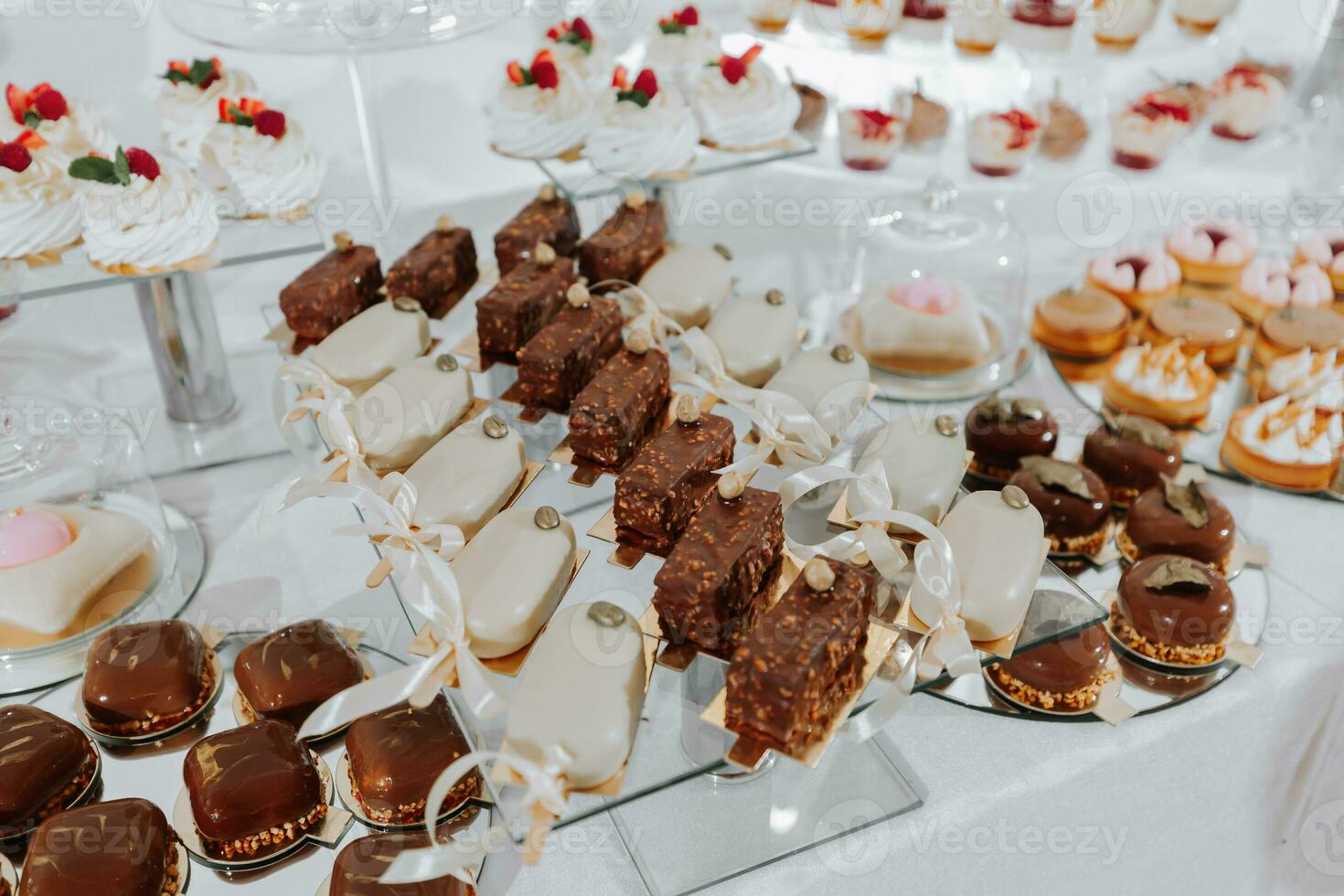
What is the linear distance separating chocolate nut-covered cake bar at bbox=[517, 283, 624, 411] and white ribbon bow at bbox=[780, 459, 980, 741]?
420mm

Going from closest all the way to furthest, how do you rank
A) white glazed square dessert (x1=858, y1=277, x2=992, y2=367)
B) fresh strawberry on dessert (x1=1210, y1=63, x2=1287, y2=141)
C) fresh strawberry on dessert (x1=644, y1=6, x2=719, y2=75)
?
1. white glazed square dessert (x1=858, y1=277, x2=992, y2=367)
2. fresh strawberry on dessert (x1=644, y1=6, x2=719, y2=75)
3. fresh strawberry on dessert (x1=1210, y1=63, x2=1287, y2=141)

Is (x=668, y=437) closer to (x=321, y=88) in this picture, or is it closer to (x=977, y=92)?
(x=321, y=88)

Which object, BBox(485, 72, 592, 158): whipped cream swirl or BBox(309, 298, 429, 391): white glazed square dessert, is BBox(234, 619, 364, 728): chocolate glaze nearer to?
BBox(309, 298, 429, 391): white glazed square dessert

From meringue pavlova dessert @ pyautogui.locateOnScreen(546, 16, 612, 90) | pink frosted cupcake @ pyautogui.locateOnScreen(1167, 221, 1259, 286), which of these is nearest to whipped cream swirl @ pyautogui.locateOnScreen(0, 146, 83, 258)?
meringue pavlova dessert @ pyautogui.locateOnScreen(546, 16, 612, 90)

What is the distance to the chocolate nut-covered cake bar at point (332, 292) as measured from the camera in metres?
1.83

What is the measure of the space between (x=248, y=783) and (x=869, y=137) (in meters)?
2.17

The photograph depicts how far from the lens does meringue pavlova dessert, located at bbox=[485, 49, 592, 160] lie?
7.55 feet

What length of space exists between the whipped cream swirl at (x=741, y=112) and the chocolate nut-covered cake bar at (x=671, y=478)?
962mm

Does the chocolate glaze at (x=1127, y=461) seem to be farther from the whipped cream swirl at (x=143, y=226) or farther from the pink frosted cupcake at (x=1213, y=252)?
the whipped cream swirl at (x=143, y=226)

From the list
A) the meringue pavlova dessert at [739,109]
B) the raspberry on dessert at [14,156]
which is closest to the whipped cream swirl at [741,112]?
the meringue pavlova dessert at [739,109]

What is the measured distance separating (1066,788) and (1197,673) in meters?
0.29

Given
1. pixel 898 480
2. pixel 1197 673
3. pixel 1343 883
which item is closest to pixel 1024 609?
pixel 898 480

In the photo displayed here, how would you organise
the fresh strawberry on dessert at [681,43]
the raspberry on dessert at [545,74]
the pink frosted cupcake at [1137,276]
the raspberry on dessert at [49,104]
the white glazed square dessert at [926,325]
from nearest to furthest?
the raspberry on dessert at [49,104] → the white glazed square dessert at [926,325] → the raspberry on dessert at [545,74] → the pink frosted cupcake at [1137,276] → the fresh strawberry on dessert at [681,43]

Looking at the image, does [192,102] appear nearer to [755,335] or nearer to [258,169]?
[258,169]
